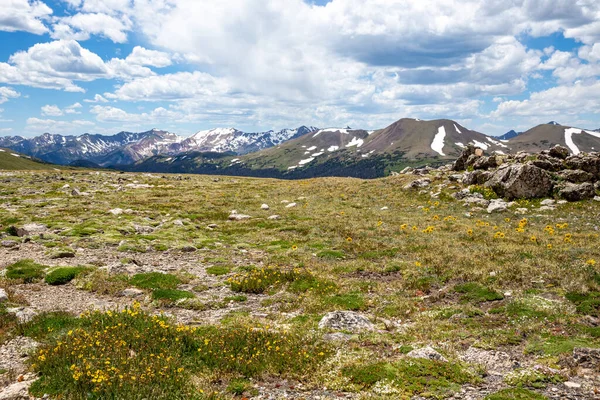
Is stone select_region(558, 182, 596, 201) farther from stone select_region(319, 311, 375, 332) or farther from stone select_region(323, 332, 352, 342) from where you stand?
stone select_region(323, 332, 352, 342)

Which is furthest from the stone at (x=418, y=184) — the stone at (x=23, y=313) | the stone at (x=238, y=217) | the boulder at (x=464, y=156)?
the stone at (x=23, y=313)

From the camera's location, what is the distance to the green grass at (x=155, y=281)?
1902cm

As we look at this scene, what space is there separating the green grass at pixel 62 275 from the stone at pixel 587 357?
2212cm

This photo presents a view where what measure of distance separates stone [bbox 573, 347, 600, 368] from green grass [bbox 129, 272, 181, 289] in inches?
664

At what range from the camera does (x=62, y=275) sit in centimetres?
1944

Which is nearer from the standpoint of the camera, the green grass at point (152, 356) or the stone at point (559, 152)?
the green grass at point (152, 356)

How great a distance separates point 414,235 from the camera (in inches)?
1163

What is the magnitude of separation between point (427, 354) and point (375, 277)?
9507mm

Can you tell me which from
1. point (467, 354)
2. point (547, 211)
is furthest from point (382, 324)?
point (547, 211)

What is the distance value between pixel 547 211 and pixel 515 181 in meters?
4.91

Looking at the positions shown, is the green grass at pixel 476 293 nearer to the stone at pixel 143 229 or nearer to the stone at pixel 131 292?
the stone at pixel 131 292

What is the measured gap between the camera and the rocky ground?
35.8 ft

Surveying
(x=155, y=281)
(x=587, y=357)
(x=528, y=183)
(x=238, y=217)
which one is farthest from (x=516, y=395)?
(x=528, y=183)

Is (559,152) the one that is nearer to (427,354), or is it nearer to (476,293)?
(476,293)
